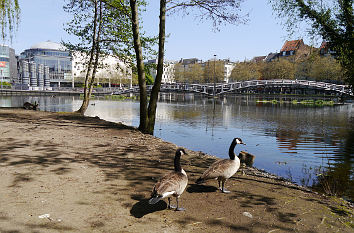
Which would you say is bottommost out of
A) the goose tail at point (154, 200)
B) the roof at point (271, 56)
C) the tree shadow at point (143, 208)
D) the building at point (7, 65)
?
the tree shadow at point (143, 208)

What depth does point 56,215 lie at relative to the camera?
4.10 metres

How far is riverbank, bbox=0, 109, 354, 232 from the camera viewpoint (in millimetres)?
4035

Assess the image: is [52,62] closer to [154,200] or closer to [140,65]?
[140,65]

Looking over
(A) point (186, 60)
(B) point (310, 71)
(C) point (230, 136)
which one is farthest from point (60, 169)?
(A) point (186, 60)

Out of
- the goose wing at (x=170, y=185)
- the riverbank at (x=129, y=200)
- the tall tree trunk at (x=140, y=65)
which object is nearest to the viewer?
the riverbank at (x=129, y=200)

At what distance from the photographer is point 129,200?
480 centimetres

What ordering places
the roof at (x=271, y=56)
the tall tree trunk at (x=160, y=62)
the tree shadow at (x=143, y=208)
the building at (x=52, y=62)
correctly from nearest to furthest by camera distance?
the tree shadow at (x=143, y=208)
the tall tree trunk at (x=160, y=62)
the roof at (x=271, y=56)
the building at (x=52, y=62)

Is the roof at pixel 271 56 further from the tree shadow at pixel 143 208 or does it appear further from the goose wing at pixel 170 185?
the tree shadow at pixel 143 208

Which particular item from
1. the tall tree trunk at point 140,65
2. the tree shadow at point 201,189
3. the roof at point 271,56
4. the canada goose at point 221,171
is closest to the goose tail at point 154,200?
the canada goose at point 221,171

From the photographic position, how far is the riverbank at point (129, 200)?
4.04 m

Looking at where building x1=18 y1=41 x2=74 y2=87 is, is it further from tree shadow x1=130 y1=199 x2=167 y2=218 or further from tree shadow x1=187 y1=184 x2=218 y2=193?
tree shadow x1=130 y1=199 x2=167 y2=218

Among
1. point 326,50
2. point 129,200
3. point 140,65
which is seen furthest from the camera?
point 140,65

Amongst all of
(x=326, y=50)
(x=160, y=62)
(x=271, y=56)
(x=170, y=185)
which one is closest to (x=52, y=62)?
(x=271, y=56)

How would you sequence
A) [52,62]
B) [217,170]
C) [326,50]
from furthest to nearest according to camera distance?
1. [52,62]
2. [326,50]
3. [217,170]
